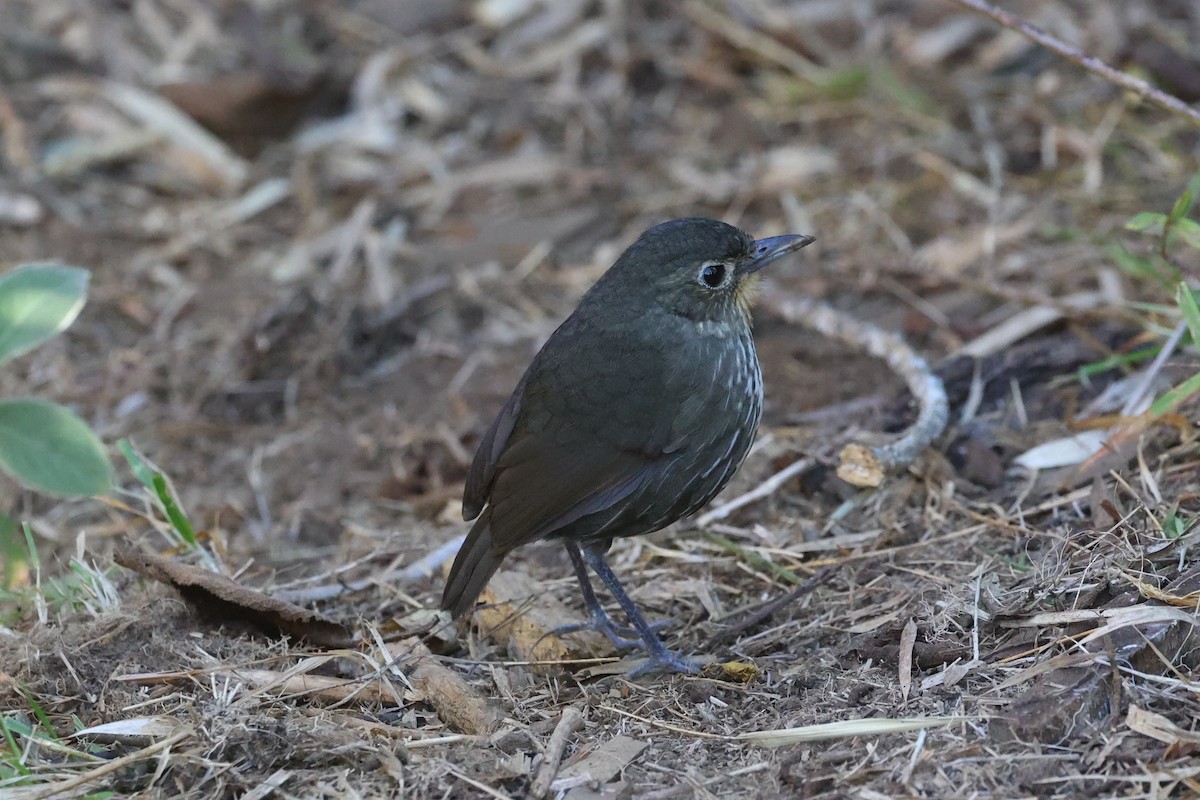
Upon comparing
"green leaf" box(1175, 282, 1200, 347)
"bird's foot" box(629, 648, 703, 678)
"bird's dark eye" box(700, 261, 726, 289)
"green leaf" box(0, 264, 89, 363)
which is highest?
"green leaf" box(0, 264, 89, 363)

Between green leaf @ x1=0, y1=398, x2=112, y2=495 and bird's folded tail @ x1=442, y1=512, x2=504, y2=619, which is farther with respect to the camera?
bird's folded tail @ x1=442, y1=512, x2=504, y2=619

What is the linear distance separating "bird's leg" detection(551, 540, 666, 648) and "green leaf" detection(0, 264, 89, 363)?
1695 millimetres

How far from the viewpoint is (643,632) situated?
13.0 ft

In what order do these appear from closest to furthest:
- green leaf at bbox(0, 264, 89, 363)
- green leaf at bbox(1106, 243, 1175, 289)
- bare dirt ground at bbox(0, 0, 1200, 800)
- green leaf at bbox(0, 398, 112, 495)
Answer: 1. green leaf at bbox(0, 398, 112, 495)
2. green leaf at bbox(0, 264, 89, 363)
3. bare dirt ground at bbox(0, 0, 1200, 800)
4. green leaf at bbox(1106, 243, 1175, 289)

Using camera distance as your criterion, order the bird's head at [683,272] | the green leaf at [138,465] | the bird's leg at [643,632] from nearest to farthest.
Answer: the bird's leg at [643,632] → the bird's head at [683,272] → the green leaf at [138,465]

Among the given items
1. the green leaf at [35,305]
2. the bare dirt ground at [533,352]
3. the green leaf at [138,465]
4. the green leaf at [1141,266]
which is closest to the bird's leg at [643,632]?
the bare dirt ground at [533,352]

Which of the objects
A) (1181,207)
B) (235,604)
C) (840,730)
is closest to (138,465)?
(235,604)

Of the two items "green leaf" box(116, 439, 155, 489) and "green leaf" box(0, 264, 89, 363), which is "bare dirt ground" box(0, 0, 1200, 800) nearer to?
"green leaf" box(116, 439, 155, 489)

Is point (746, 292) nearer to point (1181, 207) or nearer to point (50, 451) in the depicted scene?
point (1181, 207)

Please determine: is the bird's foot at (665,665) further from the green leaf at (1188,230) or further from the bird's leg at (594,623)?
the green leaf at (1188,230)

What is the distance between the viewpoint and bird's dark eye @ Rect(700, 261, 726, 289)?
418 centimetres

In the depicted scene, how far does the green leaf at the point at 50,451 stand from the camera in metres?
2.86

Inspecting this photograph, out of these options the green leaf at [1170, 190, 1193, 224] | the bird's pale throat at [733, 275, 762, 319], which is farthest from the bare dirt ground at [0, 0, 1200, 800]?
the bird's pale throat at [733, 275, 762, 319]

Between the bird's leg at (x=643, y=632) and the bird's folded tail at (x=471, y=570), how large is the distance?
0.39 meters
